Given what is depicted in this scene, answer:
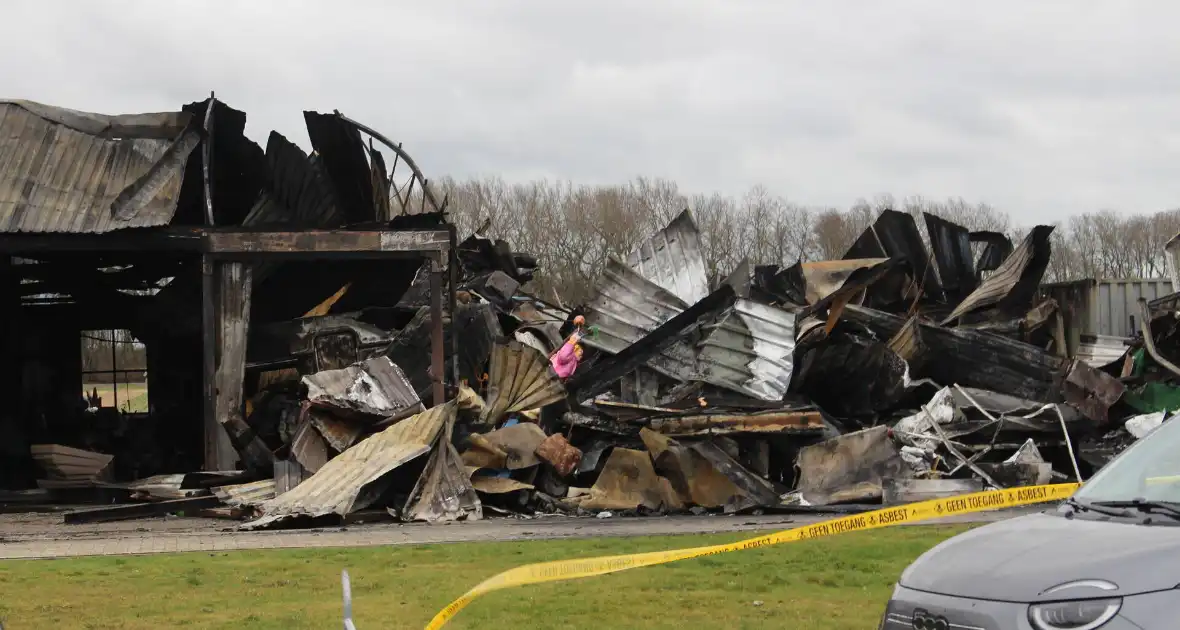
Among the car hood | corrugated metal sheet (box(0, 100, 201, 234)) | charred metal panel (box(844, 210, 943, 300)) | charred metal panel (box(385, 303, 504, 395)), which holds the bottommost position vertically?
the car hood

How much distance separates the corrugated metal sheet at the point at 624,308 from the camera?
19828mm

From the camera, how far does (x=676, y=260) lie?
2198cm

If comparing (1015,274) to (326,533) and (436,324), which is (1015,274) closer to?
(436,324)

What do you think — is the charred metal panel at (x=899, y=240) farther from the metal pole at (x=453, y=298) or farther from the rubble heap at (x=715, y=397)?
the metal pole at (x=453, y=298)

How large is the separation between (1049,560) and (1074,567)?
0.12m

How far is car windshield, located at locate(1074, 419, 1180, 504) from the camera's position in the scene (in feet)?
16.3

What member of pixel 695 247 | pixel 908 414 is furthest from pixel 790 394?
pixel 695 247

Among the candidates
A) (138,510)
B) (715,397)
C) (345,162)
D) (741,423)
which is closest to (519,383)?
(715,397)

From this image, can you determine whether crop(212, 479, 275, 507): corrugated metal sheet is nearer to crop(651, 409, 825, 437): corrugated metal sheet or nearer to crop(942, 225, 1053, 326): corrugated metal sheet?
crop(651, 409, 825, 437): corrugated metal sheet

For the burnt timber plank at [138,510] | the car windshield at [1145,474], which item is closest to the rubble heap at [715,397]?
the burnt timber plank at [138,510]

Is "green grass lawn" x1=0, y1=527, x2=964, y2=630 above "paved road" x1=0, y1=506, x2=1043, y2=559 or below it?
above

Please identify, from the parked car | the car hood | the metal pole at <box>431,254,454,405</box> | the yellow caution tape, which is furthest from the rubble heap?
the car hood

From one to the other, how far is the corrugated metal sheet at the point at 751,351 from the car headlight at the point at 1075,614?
12.9 meters

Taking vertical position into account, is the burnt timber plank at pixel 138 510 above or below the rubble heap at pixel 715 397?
below
